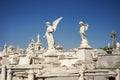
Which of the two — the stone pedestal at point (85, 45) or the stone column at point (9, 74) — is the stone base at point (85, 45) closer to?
the stone pedestal at point (85, 45)

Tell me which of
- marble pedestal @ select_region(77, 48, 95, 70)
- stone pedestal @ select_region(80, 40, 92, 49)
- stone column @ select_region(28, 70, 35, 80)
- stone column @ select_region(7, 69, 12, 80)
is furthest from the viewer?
stone pedestal @ select_region(80, 40, 92, 49)

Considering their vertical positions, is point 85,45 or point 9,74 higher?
point 85,45

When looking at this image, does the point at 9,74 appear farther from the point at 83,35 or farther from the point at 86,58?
the point at 83,35

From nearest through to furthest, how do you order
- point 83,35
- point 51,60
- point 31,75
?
point 31,75 < point 51,60 < point 83,35

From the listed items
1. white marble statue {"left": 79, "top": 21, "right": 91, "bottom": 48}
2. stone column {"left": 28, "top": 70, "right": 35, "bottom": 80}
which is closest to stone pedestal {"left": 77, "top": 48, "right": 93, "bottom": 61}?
white marble statue {"left": 79, "top": 21, "right": 91, "bottom": 48}

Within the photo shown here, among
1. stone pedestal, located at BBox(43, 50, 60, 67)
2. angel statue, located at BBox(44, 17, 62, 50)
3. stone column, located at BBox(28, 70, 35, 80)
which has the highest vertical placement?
angel statue, located at BBox(44, 17, 62, 50)

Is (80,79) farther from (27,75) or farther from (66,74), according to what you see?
(27,75)

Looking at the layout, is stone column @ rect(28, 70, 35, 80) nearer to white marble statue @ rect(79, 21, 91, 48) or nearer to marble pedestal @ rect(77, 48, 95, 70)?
marble pedestal @ rect(77, 48, 95, 70)

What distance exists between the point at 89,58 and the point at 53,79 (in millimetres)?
5012

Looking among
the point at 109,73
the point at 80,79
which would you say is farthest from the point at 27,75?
the point at 109,73

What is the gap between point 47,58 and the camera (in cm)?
1641

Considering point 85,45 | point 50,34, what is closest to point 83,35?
point 85,45

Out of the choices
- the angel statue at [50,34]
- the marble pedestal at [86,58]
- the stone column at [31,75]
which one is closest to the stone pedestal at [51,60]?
the angel statue at [50,34]

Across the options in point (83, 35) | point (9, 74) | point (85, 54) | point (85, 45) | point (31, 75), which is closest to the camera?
point (31, 75)
